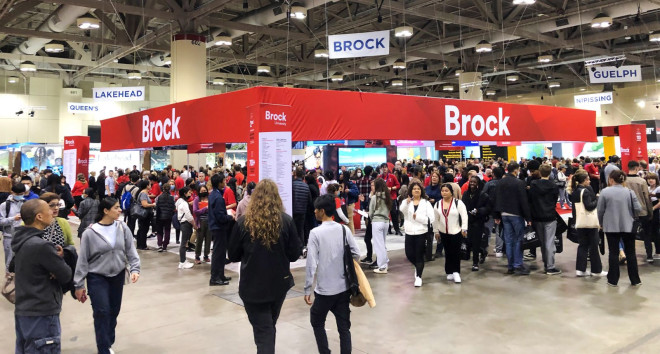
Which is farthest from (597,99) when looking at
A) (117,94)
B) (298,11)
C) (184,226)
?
(117,94)

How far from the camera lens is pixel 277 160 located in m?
6.69

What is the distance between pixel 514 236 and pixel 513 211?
0.40 meters

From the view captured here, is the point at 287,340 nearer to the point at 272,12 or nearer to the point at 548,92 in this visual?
the point at 272,12

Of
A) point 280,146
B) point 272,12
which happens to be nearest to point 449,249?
point 280,146

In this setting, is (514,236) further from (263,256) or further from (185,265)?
(185,265)

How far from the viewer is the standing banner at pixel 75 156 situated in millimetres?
13453

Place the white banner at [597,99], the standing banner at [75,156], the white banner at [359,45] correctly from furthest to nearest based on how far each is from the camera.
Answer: the white banner at [597,99], the standing banner at [75,156], the white banner at [359,45]

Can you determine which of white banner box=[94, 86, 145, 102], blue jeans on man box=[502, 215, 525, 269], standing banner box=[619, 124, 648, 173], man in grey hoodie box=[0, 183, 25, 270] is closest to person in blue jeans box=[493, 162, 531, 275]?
blue jeans on man box=[502, 215, 525, 269]

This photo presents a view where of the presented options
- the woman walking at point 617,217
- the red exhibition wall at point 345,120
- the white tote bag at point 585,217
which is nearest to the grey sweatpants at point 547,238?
the white tote bag at point 585,217

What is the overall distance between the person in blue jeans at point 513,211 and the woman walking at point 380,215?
1.62 m

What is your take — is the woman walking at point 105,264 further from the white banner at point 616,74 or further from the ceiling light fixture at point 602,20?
the white banner at point 616,74

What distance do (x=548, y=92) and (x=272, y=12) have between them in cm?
2122

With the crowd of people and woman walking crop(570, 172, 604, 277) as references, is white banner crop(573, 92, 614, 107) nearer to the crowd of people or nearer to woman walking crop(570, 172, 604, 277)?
the crowd of people

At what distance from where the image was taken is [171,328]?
471 cm
